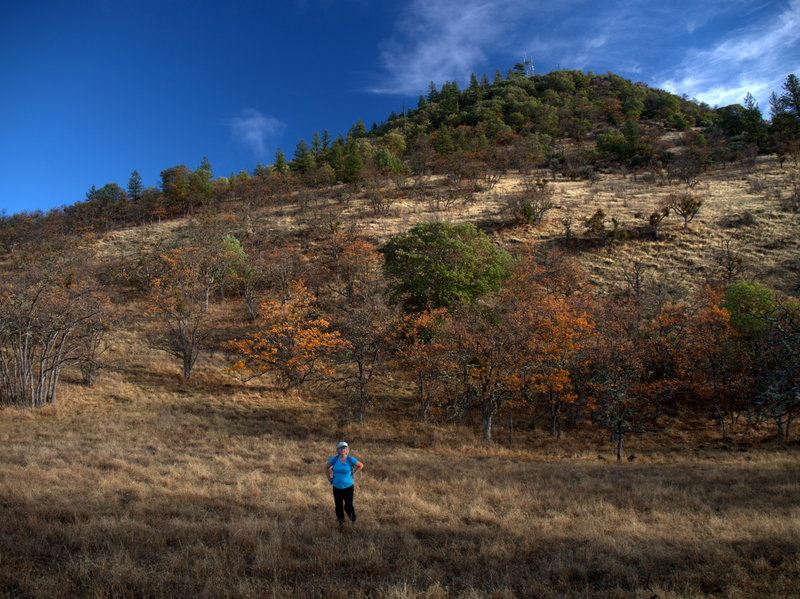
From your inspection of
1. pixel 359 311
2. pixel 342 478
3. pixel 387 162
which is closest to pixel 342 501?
pixel 342 478

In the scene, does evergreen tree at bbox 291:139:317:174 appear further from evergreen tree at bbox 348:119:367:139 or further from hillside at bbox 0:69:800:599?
evergreen tree at bbox 348:119:367:139

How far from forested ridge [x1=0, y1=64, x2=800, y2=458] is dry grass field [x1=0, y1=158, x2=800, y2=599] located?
A: 8.15 ft

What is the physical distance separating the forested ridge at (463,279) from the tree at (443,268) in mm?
187

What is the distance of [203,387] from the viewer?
26.3 metres

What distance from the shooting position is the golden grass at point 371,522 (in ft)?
17.2

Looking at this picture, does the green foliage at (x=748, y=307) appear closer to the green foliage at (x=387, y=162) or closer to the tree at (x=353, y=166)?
the green foliage at (x=387, y=162)

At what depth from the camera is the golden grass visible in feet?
17.2

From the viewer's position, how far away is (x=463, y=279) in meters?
30.5

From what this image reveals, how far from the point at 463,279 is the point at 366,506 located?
22742 mm

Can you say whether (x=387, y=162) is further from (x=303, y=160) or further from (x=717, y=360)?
(x=717, y=360)

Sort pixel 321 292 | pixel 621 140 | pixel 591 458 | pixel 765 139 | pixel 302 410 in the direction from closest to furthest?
1. pixel 591 458
2. pixel 302 410
3. pixel 321 292
4. pixel 765 139
5. pixel 621 140

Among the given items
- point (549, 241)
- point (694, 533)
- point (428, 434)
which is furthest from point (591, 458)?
point (549, 241)

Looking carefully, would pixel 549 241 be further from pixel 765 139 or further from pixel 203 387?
pixel 765 139

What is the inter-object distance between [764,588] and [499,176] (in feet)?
255
